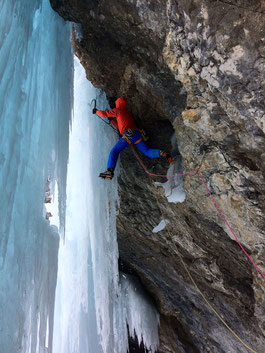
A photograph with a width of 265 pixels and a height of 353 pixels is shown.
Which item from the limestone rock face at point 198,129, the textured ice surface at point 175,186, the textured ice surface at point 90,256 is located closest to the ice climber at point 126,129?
the textured ice surface at point 175,186

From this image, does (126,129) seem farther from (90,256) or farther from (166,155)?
(90,256)

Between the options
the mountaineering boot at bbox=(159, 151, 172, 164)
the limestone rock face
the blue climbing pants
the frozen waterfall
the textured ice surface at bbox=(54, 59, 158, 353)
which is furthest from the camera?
the textured ice surface at bbox=(54, 59, 158, 353)

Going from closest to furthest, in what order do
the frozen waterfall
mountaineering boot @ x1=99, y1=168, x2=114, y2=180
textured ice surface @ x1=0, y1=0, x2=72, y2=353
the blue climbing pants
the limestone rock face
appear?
1. the limestone rock face
2. textured ice surface @ x1=0, y1=0, x2=72, y2=353
3. the frozen waterfall
4. the blue climbing pants
5. mountaineering boot @ x1=99, y1=168, x2=114, y2=180

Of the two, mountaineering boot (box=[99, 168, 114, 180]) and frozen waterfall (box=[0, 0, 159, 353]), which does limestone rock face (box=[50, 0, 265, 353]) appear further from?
frozen waterfall (box=[0, 0, 159, 353])

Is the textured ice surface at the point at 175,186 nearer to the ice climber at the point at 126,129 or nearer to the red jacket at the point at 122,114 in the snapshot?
the ice climber at the point at 126,129

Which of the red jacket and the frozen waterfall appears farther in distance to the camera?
the red jacket

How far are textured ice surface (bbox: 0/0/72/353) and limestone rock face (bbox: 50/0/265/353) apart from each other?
0.62 m

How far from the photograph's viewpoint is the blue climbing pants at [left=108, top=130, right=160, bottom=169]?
15.1ft

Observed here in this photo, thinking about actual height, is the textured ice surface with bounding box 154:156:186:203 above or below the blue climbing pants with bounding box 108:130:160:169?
below

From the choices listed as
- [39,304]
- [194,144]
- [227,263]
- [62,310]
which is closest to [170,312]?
Answer: [62,310]

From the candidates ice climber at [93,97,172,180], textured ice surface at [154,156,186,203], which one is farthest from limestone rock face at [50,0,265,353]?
ice climber at [93,97,172,180]

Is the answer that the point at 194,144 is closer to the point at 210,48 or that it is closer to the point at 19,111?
the point at 210,48

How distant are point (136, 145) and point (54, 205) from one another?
170 cm

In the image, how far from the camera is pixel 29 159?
3357mm
